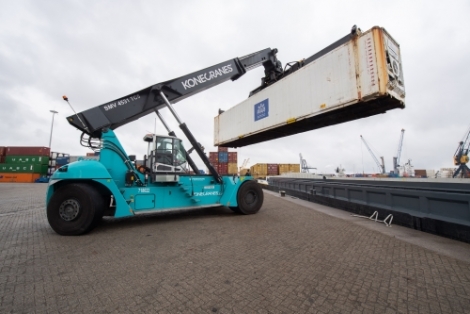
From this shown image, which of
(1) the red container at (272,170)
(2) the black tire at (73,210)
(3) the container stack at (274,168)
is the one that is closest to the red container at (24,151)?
(3) the container stack at (274,168)

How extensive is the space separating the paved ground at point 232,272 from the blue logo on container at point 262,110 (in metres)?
4.76

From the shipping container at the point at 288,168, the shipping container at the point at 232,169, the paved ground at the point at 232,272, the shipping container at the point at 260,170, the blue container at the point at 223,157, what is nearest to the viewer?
the paved ground at the point at 232,272

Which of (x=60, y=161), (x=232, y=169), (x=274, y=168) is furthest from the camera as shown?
(x=274, y=168)

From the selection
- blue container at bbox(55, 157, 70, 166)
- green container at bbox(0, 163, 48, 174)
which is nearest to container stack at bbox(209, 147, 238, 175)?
blue container at bbox(55, 157, 70, 166)

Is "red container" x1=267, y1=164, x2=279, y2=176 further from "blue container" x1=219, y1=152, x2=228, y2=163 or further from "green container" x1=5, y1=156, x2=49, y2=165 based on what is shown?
"green container" x1=5, y1=156, x2=49, y2=165

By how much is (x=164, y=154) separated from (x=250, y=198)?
3394mm

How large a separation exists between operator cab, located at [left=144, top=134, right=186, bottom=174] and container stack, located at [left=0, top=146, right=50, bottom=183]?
38.6 metres

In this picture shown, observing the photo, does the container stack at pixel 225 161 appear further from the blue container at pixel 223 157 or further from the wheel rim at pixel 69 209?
the wheel rim at pixel 69 209

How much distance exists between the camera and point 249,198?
7.20 meters

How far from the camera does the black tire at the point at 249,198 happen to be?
22.8 feet

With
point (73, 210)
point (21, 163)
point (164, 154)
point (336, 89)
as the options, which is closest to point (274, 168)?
point (336, 89)

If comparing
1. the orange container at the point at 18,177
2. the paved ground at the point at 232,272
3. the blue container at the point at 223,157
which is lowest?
the paved ground at the point at 232,272

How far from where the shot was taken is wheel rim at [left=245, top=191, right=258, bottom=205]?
715 cm

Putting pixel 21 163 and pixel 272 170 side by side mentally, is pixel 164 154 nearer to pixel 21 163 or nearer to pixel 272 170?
pixel 272 170
